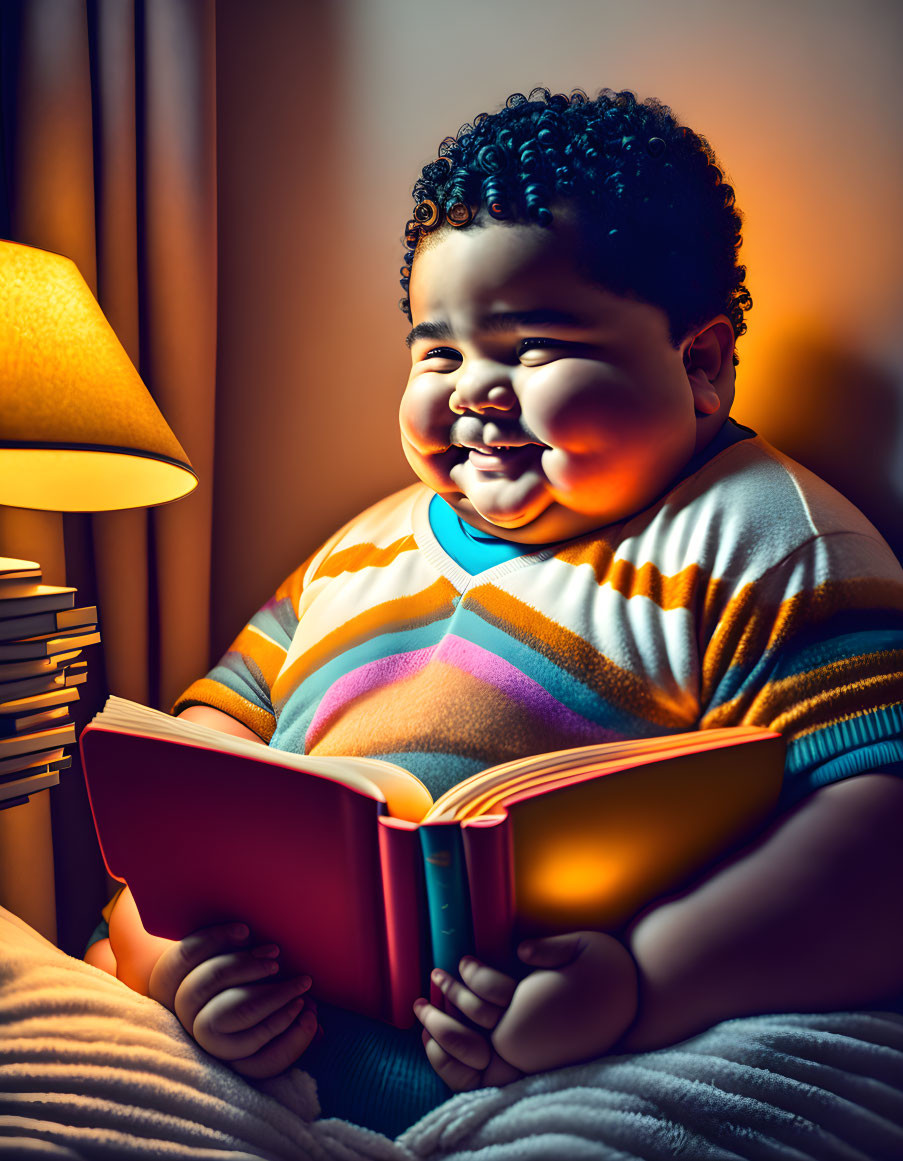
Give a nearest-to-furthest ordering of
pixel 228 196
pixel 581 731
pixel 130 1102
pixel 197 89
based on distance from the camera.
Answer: pixel 130 1102 → pixel 581 731 → pixel 197 89 → pixel 228 196

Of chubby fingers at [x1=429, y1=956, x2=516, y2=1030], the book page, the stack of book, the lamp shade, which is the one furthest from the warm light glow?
chubby fingers at [x1=429, y1=956, x2=516, y2=1030]

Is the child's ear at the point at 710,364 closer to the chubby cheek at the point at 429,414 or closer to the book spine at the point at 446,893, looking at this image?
the chubby cheek at the point at 429,414

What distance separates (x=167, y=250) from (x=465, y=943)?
0.95 m

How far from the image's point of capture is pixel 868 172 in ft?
2.71

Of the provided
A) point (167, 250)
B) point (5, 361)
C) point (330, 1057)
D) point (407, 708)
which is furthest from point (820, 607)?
point (167, 250)

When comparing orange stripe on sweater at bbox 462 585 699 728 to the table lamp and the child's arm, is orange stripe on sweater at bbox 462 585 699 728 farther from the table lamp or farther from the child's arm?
the table lamp

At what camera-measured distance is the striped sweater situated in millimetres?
576

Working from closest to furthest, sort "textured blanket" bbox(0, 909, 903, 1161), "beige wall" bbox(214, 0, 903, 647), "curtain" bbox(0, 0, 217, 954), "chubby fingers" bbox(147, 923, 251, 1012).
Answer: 1. "textured blanket" bbox(0, 909, 903, 1161)
2. "chubby fingers" bbox(147, 923, 251, 1012)
3. "beige wall" bbox(214, 0, 903, 647)
4. "curtain" bbox(0, 0, 217, 954)

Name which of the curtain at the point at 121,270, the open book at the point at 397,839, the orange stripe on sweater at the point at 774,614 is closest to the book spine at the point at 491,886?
the open book at the point at 397,839

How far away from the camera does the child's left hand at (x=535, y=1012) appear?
512 mm

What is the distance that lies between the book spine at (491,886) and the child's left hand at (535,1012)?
0.01m

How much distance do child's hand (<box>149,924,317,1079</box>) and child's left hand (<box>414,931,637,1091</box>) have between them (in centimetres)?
10

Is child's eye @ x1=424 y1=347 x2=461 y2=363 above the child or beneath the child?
above

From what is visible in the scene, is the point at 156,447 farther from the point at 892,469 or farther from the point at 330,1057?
the point at 892,469
